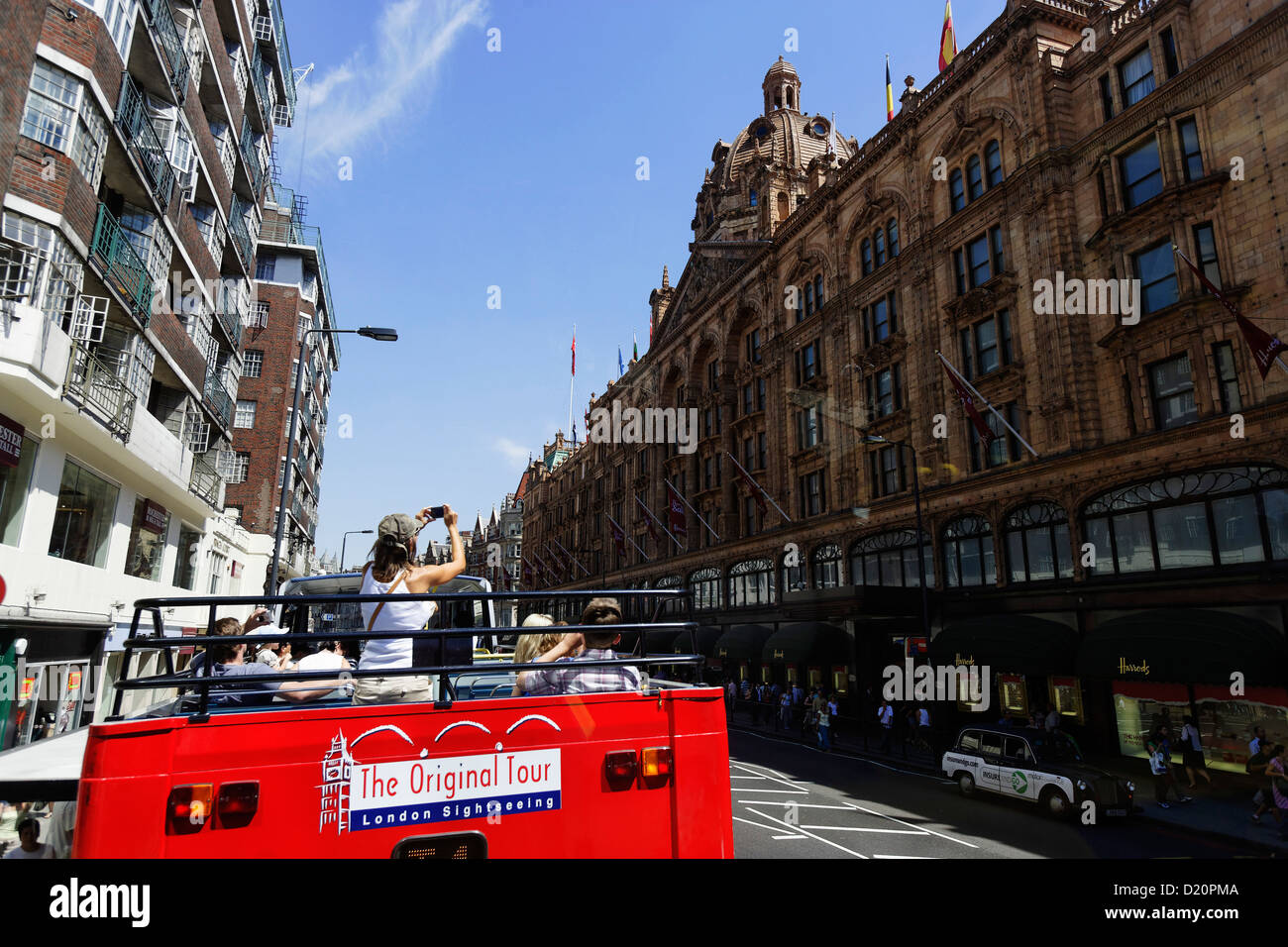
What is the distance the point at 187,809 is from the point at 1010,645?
24604mm

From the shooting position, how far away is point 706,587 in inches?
1807

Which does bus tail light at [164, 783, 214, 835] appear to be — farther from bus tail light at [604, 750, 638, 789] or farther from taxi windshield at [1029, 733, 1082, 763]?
taxi windshield at [1029, 733, 1082, 763]

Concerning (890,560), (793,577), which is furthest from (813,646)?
(793,577)

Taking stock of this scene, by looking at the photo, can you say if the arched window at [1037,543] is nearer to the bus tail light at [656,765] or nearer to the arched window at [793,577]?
the arched window at [793,577]

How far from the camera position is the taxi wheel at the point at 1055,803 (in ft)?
48.5

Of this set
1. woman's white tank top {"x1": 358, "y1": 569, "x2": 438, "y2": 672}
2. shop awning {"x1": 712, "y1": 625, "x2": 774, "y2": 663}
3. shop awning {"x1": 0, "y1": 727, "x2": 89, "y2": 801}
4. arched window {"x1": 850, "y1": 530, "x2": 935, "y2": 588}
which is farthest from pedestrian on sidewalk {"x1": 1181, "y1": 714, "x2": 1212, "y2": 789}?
shop awning {"x1": 0, "y1": 727, "x2": 89, "y2": 801}

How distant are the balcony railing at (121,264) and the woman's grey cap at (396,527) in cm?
1582

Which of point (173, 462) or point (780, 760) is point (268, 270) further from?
point (780, 760)

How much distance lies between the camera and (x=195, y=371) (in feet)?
78.6

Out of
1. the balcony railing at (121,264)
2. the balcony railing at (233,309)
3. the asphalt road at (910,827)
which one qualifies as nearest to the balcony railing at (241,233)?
the balcony railing at (233,309)

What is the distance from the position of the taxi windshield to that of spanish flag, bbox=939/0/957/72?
2717 cm

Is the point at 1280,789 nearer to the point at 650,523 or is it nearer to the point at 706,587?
the point at 706,587

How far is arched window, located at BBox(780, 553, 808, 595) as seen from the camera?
36.1m
